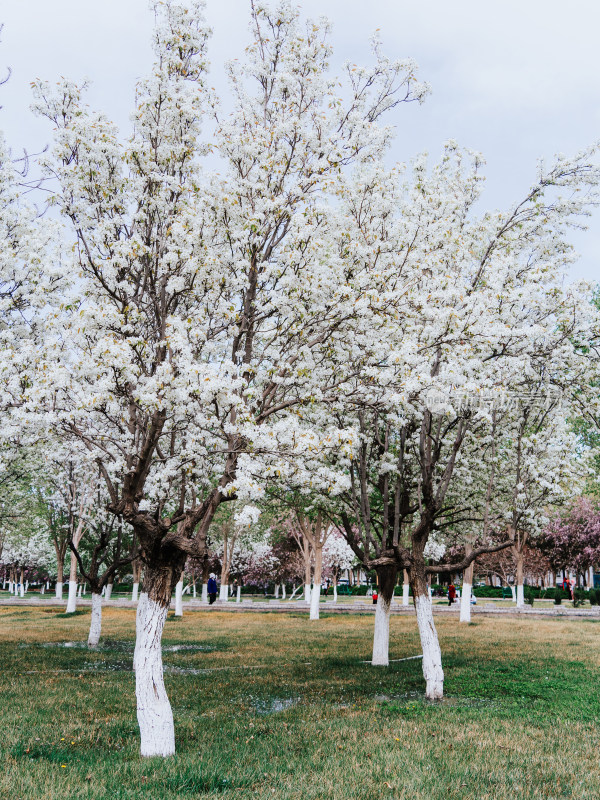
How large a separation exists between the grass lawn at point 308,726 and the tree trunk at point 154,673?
312 millimetres

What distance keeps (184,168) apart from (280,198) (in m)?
1.85

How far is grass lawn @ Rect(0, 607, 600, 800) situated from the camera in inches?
275

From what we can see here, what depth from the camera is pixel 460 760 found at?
7.97 m

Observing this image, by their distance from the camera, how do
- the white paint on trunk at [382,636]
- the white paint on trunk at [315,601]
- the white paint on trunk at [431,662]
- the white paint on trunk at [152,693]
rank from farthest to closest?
1. the white paint on trunk at [315,601]
2. the white paint on trunk at [382,636]
3. the white paint on trunk at [431,662]
4. the white paint on trunk at [152,693]

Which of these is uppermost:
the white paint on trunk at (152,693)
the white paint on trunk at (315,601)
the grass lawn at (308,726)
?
the white paint on trunk at (152,693)

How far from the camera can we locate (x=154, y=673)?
884 cm

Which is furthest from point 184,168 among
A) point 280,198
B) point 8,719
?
point 8,719

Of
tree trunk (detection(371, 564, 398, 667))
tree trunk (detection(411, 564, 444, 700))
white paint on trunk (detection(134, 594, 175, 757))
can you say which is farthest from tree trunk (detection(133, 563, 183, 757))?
tree trunk (detection(371, 564, 398, 667))

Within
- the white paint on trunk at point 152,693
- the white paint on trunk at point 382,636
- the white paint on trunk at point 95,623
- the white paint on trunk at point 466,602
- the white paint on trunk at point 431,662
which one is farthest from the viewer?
the white paint on trunk at point 466,602

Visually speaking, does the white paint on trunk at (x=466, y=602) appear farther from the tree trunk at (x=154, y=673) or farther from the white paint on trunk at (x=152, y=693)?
the white paint on trunk at (x=152, y=693)

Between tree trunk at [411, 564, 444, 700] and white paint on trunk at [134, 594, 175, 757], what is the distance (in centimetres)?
584

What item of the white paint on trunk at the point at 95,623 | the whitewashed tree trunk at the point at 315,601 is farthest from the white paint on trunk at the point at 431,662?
the whitewashed tree trunk at the point at 315,601

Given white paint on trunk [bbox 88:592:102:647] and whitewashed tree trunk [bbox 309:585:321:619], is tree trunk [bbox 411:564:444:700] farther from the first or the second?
whitewashed tree trunk [bbox 309:585:321:619]

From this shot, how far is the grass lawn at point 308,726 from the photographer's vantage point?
6.98 m
